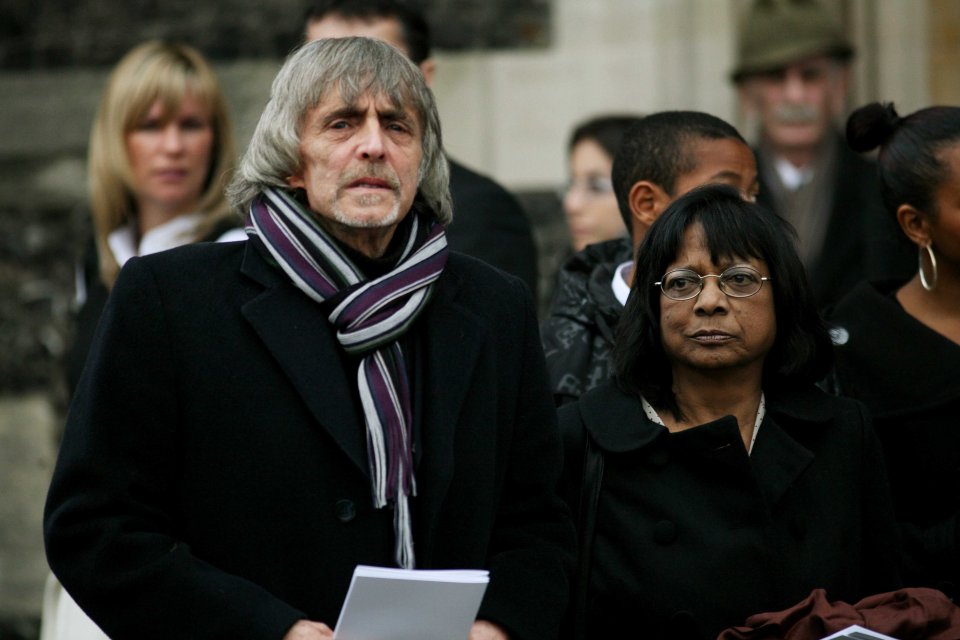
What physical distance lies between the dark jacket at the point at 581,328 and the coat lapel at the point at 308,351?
1000 millimetres

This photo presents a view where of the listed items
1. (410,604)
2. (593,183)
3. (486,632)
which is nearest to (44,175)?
(593,183)

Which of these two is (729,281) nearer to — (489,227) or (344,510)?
(344,510)

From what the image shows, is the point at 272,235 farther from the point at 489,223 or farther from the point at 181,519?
the point at 489,223

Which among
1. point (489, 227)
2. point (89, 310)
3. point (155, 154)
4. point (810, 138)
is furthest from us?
point (810, 138)

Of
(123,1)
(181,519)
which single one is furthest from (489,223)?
(123,1)

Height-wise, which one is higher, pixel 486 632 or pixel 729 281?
pixel 729 281

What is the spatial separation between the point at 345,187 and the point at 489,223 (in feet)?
5.35

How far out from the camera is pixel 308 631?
3.41 m

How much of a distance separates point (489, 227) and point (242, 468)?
192 centimetres

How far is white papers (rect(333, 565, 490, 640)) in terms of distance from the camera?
129 inches

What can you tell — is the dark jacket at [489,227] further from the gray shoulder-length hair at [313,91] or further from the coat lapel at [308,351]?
the coat lapel at [308,351]

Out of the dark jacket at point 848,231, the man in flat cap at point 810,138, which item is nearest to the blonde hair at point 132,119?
the dark jacket at point 848,231

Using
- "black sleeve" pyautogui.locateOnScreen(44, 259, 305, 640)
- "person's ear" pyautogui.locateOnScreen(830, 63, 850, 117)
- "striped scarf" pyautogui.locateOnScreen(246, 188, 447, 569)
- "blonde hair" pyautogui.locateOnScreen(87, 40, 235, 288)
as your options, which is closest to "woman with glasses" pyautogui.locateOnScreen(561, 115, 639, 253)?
"person's ear" pyautogui.locateOnScreen(830, 63, 850, 117)

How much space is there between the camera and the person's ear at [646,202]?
188 inches
